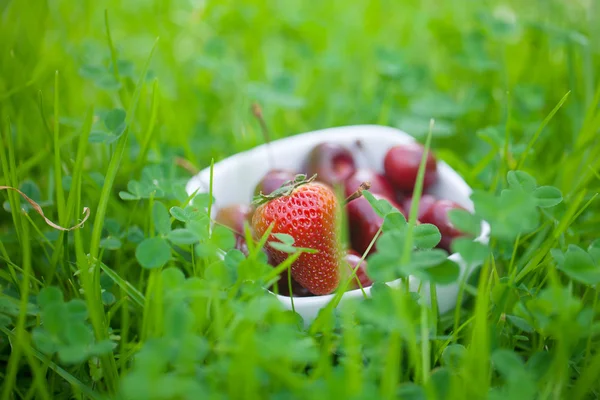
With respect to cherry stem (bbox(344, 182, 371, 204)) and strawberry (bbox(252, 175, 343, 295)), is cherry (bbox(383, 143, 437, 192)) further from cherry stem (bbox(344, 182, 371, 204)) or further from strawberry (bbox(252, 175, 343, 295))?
strawberry (bbox(252, 175, 343, 295))

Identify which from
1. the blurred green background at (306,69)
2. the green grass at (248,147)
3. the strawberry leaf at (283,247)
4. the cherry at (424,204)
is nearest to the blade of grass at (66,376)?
the green grass at (248,147)

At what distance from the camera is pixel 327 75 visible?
2.01m

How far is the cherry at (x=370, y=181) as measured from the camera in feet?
4.29

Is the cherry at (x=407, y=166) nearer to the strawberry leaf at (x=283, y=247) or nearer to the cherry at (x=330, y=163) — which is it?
the cherry at (x=330, y=163)

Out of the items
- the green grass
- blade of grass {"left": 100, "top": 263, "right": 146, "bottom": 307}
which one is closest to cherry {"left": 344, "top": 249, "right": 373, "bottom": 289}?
the green grass

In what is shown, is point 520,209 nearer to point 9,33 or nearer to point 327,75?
point 327,75

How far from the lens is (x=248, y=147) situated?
1.66 meters

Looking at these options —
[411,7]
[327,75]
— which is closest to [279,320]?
[327,75]

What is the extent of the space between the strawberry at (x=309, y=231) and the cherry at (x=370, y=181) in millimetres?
205

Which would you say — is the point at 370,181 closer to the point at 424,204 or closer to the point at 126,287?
the point at 424,204

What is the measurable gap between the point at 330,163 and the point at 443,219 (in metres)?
0.30

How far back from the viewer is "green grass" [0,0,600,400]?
88cm

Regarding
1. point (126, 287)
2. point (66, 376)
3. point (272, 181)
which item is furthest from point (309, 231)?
point (66, 376)

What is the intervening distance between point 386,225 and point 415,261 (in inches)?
4.6
